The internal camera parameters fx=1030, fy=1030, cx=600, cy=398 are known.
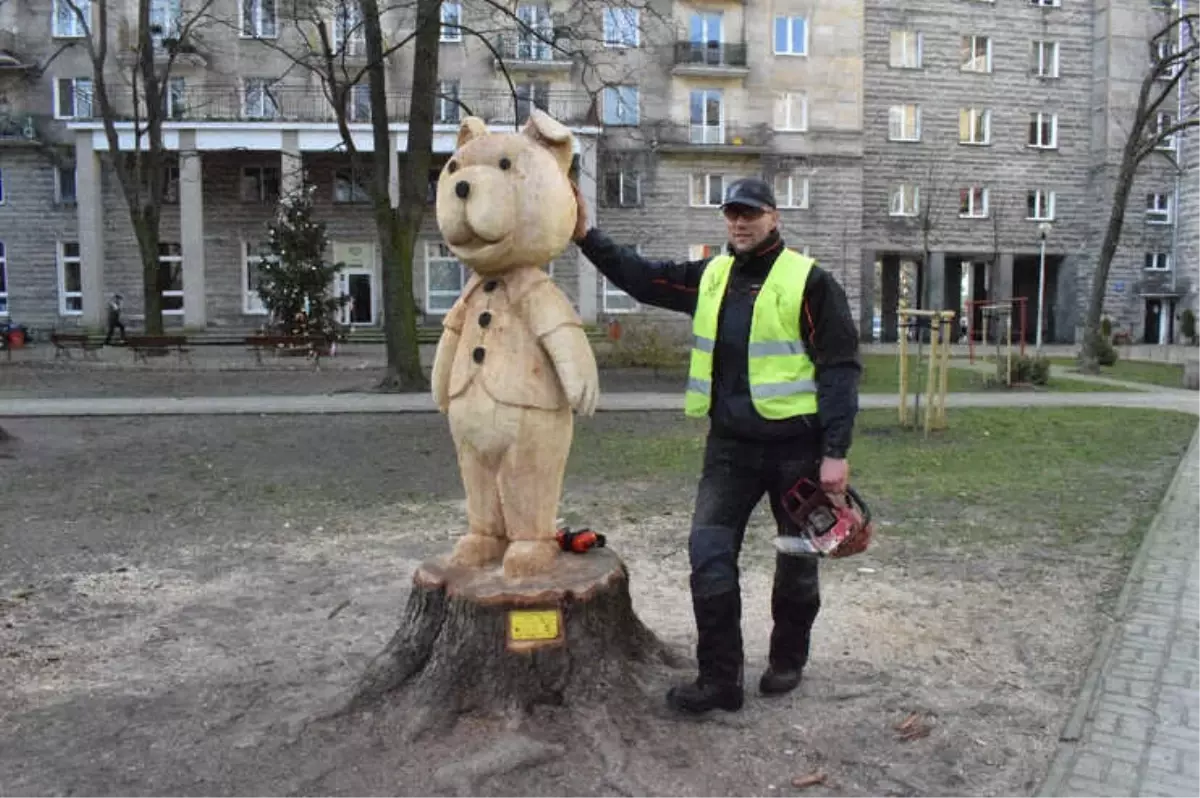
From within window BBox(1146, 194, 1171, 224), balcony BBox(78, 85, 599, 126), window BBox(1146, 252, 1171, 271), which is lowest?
window BBox(1146, 252, 1171, 271)

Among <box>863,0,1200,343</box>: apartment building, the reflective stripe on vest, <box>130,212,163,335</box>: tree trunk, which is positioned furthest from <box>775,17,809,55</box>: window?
the reflective stripe on vest

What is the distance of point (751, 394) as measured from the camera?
154 inches

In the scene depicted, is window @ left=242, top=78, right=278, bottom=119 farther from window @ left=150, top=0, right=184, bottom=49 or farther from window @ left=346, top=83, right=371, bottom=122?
window @ left=150, top=0, right=184, bottom=49

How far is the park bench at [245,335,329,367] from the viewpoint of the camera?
78.1 ft

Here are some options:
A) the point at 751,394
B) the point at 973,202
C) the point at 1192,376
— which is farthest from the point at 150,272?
the point at 973,202

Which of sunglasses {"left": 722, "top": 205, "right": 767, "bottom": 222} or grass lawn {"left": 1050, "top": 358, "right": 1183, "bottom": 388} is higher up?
sunglasses {"left": 722, "top": 205, "right": 767, "bottom": 222}

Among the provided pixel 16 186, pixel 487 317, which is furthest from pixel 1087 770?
pixel 16 186

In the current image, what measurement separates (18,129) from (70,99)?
79.7 inches

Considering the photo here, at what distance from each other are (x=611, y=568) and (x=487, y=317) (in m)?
1.14

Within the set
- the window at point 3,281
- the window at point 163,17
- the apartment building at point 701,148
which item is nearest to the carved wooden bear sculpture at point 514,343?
the apartment building at point 701,148

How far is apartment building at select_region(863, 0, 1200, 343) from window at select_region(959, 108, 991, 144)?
0.06 meters

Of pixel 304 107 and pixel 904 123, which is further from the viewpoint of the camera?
pixel 904 123

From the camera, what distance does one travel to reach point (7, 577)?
6430 mm

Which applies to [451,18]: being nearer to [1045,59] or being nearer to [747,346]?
[1045,59]
